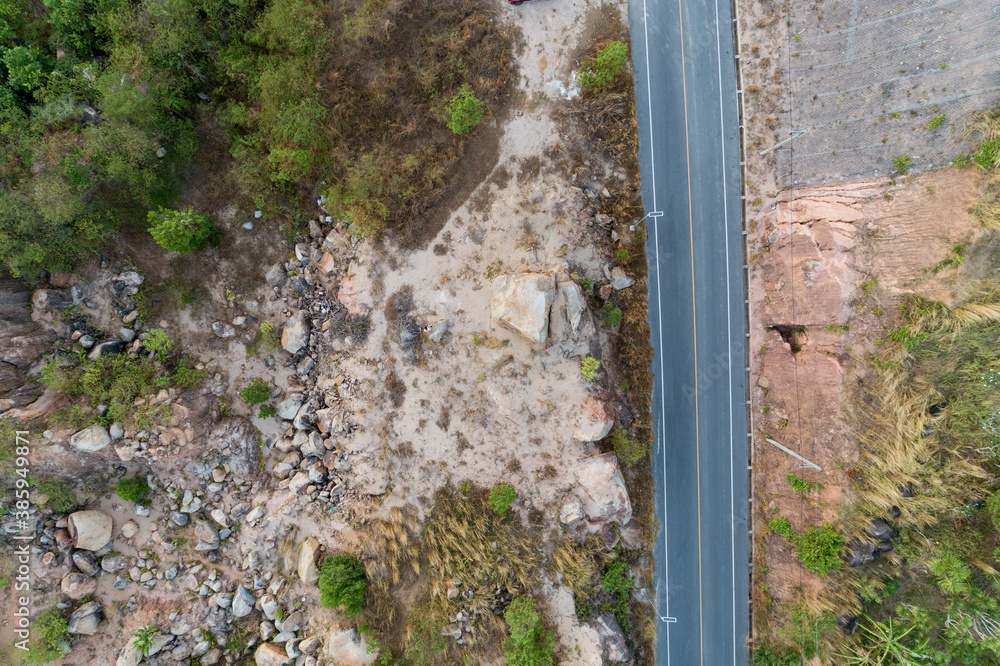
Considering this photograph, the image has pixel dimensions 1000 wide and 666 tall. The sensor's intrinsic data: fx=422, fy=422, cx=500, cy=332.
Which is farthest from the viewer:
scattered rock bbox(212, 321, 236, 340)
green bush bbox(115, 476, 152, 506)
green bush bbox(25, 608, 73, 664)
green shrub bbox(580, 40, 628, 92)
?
scattered rock bbox(212, 321, 236, 340)

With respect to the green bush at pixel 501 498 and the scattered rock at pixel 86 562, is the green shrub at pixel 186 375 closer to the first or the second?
the scattered rock at pixel 86 562

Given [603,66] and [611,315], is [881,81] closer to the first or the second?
[603,66]

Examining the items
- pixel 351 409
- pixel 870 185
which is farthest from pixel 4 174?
pixel 870 185

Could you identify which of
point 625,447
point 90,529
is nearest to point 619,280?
point 625,447

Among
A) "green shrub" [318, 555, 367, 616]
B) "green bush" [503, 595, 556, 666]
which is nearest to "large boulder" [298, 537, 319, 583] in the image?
"green shrub" [318, 555, 367, 616]

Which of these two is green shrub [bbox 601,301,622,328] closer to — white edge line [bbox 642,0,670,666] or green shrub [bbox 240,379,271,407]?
white edge line [bbox 642,0,670,666]

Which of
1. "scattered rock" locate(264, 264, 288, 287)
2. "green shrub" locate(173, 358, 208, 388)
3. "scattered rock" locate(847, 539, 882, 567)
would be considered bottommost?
"scattered rock" locate(847, 539, 882, 567)

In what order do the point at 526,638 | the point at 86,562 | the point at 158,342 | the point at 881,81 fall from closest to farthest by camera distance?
the point at 881,81, the point at 526,638, the point at 86,562, the point at 158,342
